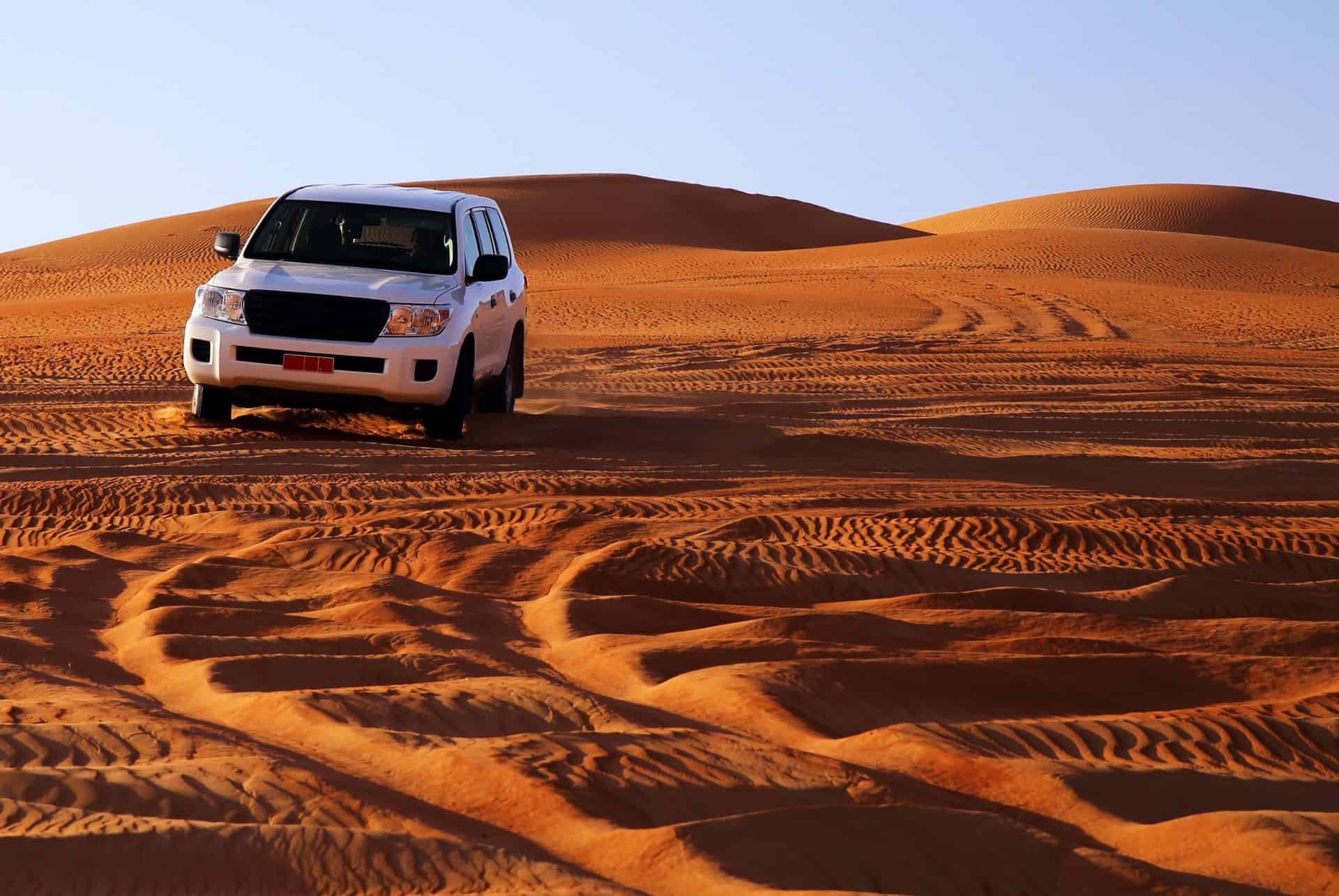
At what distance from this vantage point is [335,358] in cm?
991

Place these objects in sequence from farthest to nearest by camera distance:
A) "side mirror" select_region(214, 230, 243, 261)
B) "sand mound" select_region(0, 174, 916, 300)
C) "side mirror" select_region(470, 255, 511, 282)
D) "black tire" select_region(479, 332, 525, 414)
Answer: "sand mound" select_region(0, 174, 916, 300)
"black tire" select_region(479, 332, 525, 414)
"side mirror" select_region(470, 255, 511, 282)
"side mirror" select_region(214, 230, 243, 261)

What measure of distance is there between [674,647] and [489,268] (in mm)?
6096

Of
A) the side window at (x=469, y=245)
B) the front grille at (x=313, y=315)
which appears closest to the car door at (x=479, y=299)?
the side window at (x=469, y=245)

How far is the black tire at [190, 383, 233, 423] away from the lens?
10.3 metres

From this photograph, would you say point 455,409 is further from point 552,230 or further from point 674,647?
point 552,230

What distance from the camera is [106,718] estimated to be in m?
4.09

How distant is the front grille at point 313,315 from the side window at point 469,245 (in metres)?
0.93

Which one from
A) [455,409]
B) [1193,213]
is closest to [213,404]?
[455,409]

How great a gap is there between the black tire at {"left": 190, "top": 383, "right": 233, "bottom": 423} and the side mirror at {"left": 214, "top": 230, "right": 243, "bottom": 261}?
879 mm

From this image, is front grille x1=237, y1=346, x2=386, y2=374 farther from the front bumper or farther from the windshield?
the windshield

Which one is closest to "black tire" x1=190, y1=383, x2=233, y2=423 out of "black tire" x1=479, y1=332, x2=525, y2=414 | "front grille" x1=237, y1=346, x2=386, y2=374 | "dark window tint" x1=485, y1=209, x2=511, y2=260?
"front grille" x1=237, y1=346, x2=386, y2=374

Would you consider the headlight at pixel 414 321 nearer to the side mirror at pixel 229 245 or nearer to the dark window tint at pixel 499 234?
the side mirror at pixel 229 245

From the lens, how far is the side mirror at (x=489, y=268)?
34.7ft

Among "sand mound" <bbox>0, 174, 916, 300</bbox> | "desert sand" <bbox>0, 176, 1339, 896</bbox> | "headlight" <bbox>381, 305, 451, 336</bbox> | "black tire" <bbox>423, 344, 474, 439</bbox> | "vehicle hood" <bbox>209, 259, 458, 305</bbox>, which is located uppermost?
"sand mound" <bbox>0, 174, 916, 300</bbox>
